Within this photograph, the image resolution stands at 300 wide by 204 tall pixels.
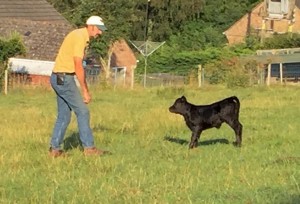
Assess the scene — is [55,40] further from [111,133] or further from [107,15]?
[111,133]

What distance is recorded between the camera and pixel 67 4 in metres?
64.8

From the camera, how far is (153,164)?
998cm

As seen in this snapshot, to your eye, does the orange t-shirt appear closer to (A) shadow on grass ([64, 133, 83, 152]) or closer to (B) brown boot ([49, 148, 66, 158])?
(B) brown boot ([49, 148, 66, 158])

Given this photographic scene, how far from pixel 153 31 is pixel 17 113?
→ 5179 centimetres

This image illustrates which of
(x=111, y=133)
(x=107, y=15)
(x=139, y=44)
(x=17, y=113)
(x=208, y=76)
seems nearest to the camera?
(x=111, y=133)

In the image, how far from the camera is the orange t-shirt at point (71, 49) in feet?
35.7

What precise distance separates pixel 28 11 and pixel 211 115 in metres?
41.7

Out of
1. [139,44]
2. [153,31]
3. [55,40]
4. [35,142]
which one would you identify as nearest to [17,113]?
[35,142]

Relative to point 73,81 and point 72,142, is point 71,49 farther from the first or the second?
point 72,142

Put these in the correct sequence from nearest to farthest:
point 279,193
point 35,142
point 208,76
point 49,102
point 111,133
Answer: point 279,193 < point 35,142 < point 111,133 < point 49,102 < point 208,76

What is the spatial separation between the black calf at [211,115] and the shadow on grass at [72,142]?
169cm

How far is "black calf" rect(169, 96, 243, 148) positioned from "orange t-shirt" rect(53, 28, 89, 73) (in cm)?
225

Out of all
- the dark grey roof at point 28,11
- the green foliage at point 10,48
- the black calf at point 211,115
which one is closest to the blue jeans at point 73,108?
the black calf at point 211,115

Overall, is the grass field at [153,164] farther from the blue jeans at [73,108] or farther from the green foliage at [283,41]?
the green foliage at [283,41]
